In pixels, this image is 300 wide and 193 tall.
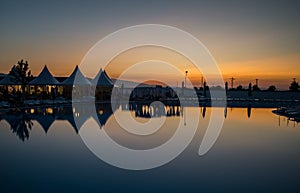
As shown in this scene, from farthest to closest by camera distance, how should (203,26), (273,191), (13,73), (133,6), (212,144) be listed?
(13,73), (203,26), (133,6), (212,144), (273,191)

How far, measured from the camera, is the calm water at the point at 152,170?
4.16 m

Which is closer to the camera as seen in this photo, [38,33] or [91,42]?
[38,33]

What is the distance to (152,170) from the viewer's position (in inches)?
202

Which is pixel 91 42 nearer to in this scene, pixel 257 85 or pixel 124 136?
pixel 124 136

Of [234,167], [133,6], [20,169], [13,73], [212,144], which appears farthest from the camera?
[13,73]

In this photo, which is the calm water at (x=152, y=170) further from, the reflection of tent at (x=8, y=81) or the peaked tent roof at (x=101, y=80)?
the reflection of tent at (x=8, y=81)

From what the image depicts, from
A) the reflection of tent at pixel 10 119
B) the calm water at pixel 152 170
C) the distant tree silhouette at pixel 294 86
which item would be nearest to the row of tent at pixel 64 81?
the reflection of tent at pixel 10 119

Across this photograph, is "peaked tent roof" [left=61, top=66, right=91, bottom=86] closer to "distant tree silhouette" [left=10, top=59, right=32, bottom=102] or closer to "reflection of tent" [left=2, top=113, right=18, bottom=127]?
"distant tree silhouette" [left=10, top=59, right=32, bottom=102]

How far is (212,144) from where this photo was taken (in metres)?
7.63

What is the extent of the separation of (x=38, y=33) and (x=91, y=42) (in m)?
3.63

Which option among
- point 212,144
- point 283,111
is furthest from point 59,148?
point 283,111

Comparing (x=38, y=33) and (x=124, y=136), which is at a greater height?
(x=38, y=33)

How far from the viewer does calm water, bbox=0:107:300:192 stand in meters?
4.16

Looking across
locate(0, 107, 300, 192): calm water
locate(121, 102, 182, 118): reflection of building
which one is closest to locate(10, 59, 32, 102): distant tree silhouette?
locate(121, 102, 182, 118): reflection of building
